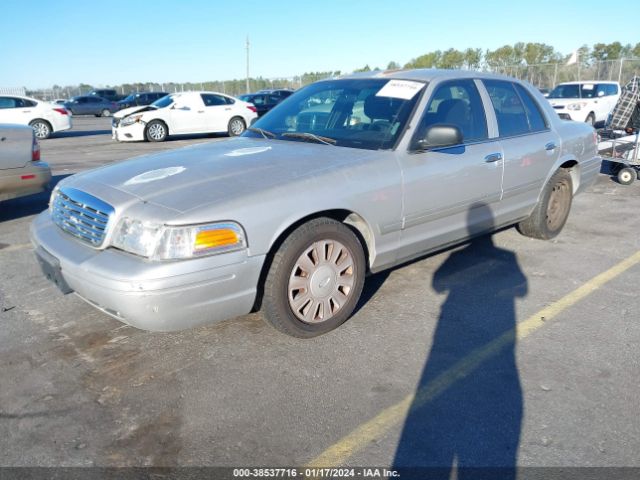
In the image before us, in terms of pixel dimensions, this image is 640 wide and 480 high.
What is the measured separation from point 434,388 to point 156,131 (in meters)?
14.7

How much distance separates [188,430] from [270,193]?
133 centimetres

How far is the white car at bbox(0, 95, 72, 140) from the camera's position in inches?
640

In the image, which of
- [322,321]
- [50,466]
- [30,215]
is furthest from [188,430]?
[30,215]

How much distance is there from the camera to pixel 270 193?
2998 mm

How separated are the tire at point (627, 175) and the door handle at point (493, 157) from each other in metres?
5.26

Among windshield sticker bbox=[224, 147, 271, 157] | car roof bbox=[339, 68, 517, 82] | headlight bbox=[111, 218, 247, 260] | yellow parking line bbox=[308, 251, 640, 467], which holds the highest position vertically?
car roof bbox=[339, 68, 517, 82]

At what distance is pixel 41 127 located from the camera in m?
17.4

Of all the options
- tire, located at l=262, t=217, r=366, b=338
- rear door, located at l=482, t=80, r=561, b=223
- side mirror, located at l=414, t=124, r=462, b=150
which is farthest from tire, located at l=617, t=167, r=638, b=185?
tire, located at l=262, t=217, r=366, b=338

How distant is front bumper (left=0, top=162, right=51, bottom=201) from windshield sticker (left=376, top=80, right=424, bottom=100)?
4299mm

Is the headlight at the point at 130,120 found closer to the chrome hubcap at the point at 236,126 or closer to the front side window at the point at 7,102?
the chrome hubcap at the point at 236,126

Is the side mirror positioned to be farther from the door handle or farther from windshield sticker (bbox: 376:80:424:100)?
the door handle

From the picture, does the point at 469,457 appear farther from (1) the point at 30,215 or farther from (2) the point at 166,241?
(1) the point at 30,215

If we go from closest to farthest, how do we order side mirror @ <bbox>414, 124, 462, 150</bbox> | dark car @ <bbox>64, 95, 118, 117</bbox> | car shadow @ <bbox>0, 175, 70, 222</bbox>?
1. side mirror @ <bbox>414, 124, 462, 150</bbox>
2. car shadow @ <bbox>0, 175, 70, 222</bbox>
3. dark car @ <bbox>64, 95, 118, 117</bbox>

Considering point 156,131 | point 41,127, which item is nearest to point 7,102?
point 41,127
